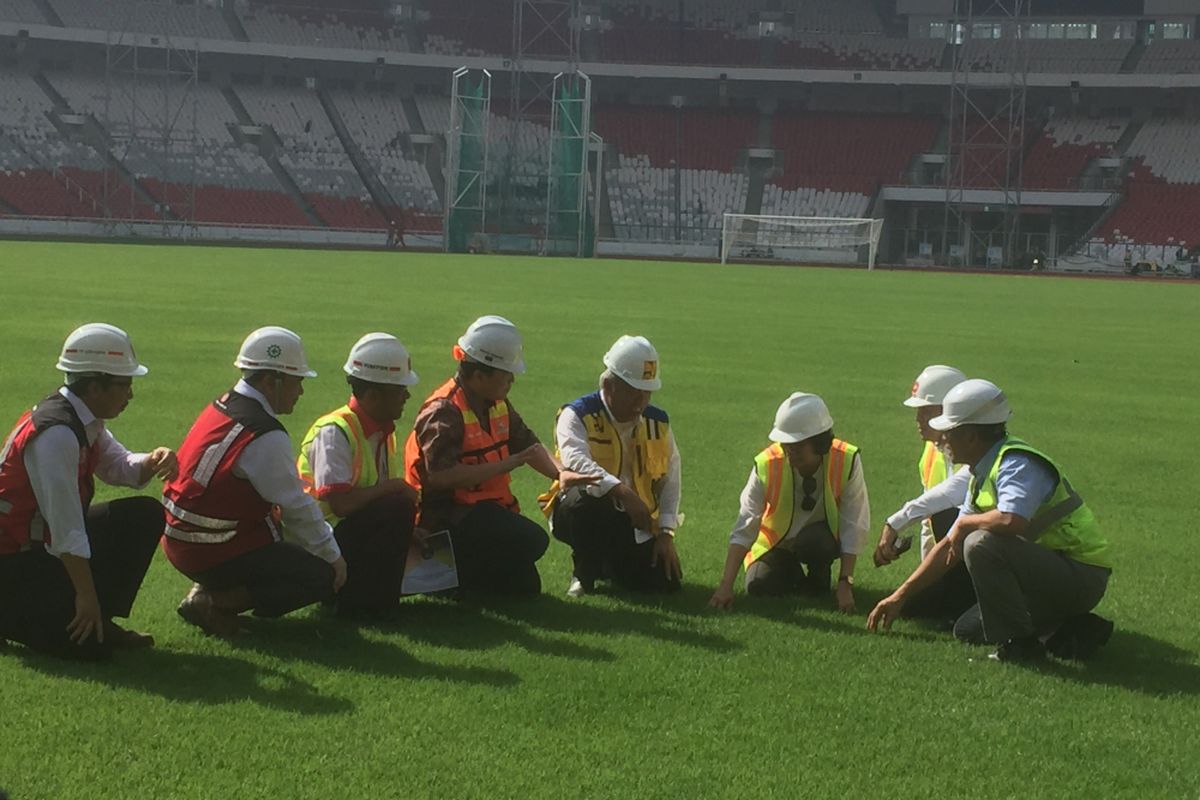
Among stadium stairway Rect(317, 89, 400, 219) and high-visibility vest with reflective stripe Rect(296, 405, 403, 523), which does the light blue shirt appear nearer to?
high-visibility vest with reflective stripe Rect(296, 405, 403, 523)

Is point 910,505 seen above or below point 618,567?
above

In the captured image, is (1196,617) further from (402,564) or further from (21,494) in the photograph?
(21,494)

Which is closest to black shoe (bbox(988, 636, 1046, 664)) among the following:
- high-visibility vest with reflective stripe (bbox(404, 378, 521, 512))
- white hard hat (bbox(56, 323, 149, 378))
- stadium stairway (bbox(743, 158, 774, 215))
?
high-visibility vest with reflective stripe (bbox(404, 378, 521, 512))

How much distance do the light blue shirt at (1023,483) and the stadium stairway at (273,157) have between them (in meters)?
58.8

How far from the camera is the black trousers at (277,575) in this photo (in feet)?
19.0

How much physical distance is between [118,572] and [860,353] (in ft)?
47.8

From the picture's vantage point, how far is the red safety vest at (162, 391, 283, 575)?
5555 millimetres

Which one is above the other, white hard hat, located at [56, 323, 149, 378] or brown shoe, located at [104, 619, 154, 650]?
white hard hat, located at [56, 323, 149, 378]

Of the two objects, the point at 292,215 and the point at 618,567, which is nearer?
the point at 618,567

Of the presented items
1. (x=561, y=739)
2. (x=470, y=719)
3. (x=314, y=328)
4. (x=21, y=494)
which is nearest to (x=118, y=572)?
(x=21, y=494)

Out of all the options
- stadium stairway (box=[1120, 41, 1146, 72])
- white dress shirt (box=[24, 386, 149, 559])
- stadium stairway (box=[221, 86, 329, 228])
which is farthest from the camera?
stadium stairway (box=[1120, 41, 1146, 72])

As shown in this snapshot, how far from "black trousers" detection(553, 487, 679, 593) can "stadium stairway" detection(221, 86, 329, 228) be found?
57193 millimetres

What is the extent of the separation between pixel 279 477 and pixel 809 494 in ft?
8.53

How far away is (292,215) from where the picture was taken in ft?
207
